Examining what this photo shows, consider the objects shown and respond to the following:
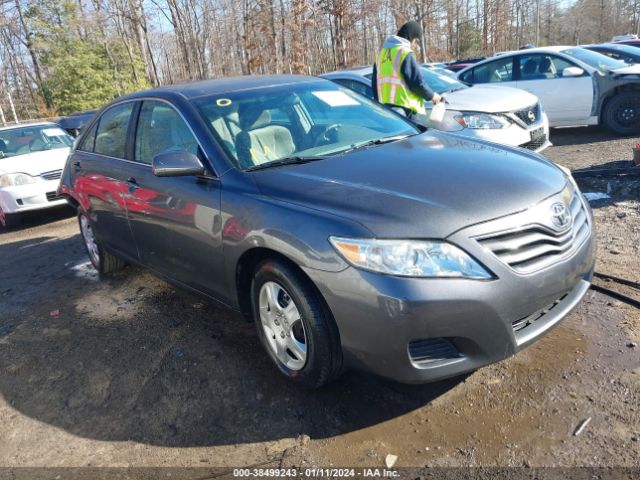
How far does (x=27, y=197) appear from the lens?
7691 millimetres

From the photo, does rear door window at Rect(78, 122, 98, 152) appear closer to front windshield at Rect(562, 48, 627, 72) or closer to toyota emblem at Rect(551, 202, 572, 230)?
toyota emblem at Rect(551, 202, 572, 230)

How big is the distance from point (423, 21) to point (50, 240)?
2514cm

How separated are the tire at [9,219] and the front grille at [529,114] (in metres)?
7.34

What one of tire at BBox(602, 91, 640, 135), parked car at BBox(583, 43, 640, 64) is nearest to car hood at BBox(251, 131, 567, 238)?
tire at BBox(602, 91, 640, 135)

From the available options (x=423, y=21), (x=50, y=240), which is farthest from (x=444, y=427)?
(x=423, y=21)

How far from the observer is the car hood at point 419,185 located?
2.39 metres

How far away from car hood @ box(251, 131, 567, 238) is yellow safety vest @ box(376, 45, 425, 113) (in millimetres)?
2852

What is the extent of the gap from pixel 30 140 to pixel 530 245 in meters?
8.80

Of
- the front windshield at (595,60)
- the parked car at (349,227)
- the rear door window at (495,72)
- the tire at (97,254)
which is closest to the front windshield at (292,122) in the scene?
the parked car at (349,227)

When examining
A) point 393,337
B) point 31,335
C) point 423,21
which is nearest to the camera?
point 393,337

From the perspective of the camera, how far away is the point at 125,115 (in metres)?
4.27

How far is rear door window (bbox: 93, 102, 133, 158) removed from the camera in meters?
4.20

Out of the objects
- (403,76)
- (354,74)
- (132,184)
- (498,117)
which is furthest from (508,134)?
(132,184)

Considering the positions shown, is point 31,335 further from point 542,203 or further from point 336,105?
point 542,203
